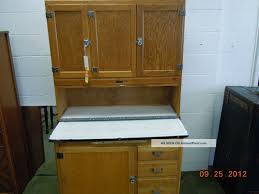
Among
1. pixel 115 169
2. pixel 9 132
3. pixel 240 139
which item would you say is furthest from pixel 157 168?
pixel 9 132

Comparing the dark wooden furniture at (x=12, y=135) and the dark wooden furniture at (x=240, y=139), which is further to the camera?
the dark wooden furniture at (x=12, y=135)

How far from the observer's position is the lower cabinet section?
1563 mm

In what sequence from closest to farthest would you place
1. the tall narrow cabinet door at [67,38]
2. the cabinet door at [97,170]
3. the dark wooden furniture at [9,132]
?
the tall narrow cabinet door at [67,38]
the cabinet door at [97,170]
the dark wooden furniture at [9,132]

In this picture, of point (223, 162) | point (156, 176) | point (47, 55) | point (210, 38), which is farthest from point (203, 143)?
point (47, 55)

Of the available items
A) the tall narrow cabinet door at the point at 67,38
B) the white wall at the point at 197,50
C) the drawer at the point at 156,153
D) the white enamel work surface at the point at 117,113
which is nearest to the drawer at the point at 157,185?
the drawer at the point at 156,153

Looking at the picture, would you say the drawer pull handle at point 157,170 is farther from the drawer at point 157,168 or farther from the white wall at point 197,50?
the white wall at point 197,50

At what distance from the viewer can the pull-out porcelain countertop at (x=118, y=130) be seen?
4.96 feet

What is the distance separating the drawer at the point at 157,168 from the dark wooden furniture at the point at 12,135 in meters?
1.08

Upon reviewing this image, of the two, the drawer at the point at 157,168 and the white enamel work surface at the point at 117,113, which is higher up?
the white enamel work surface at the point at 117,113

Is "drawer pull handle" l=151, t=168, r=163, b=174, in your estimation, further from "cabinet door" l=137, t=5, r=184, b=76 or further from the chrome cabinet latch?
the chrome cabinet latch

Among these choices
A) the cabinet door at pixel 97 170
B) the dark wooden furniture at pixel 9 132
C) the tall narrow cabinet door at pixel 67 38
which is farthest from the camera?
the dark wooden furniture at pixel 9 132

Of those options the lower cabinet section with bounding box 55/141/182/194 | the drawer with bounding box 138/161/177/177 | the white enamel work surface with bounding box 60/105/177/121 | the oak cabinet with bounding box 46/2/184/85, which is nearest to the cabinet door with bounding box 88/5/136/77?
the oak cabinet with bounding box 46/2/184/85

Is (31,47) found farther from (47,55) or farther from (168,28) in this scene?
(168,28)

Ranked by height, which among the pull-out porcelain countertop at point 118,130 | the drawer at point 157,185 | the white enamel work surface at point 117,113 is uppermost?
the white enamel work surface at point 117,113
